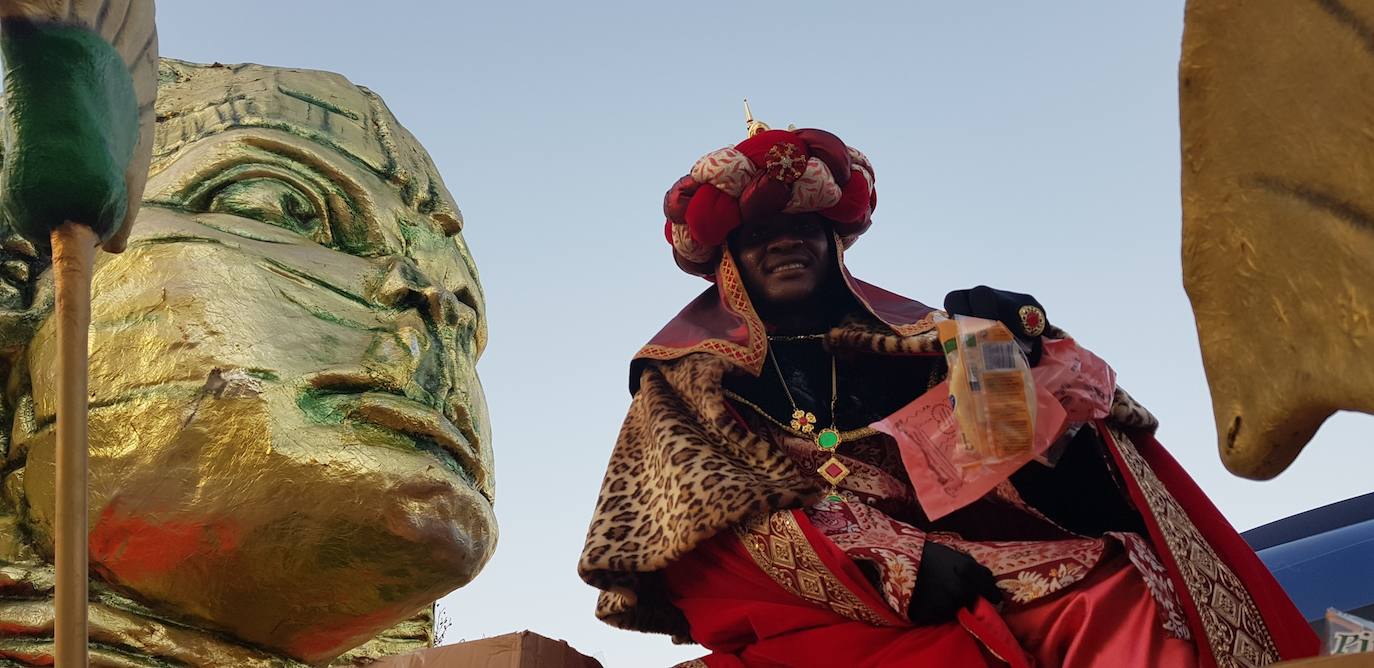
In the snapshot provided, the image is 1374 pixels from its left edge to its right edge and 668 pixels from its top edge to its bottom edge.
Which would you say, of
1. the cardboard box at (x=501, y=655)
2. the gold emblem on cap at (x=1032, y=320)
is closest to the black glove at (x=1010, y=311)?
the gold emblem on cap at (x=1032, y=320)

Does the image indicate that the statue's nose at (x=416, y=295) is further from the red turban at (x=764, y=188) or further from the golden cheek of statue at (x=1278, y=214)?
the golden cheek of statue at (x=1278, y=214)

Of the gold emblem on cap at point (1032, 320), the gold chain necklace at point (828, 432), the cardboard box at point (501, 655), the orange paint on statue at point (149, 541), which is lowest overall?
the cardboard box at point (501, 655)

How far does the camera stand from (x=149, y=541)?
→ 2938mm

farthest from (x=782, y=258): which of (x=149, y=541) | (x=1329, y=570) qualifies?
(x=1329, y=570)

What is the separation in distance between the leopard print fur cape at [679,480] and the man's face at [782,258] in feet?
0.46

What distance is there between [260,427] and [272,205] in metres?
0.70

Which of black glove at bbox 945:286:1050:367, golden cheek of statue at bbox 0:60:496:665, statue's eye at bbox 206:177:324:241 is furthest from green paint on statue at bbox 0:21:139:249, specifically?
black glove at bbox 945:286:1050:367

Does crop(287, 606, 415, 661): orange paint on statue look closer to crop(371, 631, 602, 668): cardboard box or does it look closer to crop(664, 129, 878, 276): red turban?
crop(371, 631, 602, 668): cardboard box

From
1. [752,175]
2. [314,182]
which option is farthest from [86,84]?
[752,175]

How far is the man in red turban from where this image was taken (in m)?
2.76

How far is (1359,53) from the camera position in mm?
1000

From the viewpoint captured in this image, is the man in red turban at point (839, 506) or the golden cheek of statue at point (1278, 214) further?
the man in red turban at point (839, 506)

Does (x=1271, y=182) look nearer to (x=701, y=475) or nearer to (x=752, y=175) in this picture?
(x=701, y=475)

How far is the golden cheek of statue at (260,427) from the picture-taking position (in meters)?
2.91
